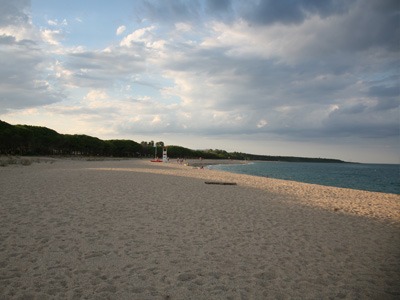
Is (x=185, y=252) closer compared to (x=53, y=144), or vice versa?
(x=185, y=252)

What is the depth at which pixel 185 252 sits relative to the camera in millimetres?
6055

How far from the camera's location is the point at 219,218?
9.30 m

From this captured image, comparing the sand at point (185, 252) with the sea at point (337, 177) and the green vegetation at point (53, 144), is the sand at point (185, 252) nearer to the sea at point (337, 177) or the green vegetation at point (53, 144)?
the sea at point (337, 177)

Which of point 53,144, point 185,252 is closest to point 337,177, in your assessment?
point 185,252

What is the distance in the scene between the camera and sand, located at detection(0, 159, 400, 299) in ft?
15.0

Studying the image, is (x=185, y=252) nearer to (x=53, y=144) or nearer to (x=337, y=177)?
(x=337, y=177)

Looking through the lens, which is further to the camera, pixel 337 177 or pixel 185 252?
pixel 337 177

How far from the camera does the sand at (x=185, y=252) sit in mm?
4558

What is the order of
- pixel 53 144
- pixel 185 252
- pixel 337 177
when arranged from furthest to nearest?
pixel 53 144 < pixel 337 177 < pixel 185 252

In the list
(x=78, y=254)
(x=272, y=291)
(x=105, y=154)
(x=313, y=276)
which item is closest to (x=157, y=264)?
(x=78, y=254)

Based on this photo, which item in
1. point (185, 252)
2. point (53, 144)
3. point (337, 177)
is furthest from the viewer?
point (53, 144)

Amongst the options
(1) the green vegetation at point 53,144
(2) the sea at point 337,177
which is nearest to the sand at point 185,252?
(2) the sea at point 337,177

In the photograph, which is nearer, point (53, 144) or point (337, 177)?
point (337, 177)

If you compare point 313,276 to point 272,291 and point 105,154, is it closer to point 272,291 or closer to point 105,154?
point 272,291
